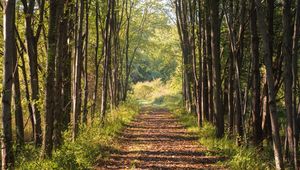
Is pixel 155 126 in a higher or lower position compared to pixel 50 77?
lower

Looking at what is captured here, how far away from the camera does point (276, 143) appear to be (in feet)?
26.5

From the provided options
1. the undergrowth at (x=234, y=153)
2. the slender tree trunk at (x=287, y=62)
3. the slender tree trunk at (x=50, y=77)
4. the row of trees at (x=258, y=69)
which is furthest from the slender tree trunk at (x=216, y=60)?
the slender tree trunk at (x=50, y=77)

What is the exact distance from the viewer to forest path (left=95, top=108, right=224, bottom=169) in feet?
36.1

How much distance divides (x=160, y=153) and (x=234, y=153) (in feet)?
8.05

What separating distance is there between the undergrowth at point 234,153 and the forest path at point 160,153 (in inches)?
11.8

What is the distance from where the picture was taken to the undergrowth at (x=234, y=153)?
9.80m

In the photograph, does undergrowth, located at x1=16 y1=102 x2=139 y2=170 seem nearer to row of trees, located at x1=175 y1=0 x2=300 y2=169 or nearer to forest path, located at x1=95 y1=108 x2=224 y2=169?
forest path, located at x1=95 y1=108 x2=224 y2=169

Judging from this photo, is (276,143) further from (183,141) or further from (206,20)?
→ (206,20)

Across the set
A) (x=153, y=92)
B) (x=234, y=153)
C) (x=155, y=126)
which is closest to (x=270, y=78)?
(x=234, y=153)

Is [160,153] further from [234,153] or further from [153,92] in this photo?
[153,92]

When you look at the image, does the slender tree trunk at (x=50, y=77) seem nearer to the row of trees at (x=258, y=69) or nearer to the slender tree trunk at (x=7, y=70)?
the slender tree trunk at (x=7, y=70)

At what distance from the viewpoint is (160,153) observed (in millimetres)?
13031

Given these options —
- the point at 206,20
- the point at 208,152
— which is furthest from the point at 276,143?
the point at 206,20

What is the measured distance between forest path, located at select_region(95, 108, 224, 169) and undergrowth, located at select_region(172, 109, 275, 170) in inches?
11.8
